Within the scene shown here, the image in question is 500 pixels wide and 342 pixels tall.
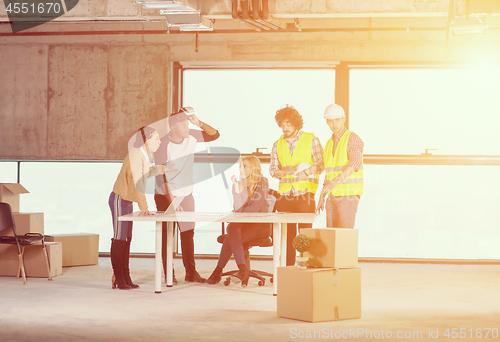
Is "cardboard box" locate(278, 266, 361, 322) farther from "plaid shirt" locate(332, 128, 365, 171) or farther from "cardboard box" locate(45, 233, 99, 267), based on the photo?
"cardboard box" locate(45, 233, 99, 267)

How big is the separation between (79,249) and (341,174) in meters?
3.34

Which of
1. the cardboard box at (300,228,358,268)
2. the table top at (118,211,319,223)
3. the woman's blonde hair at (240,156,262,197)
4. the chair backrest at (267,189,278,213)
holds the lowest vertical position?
the cardboard box at (300,228,358,268)

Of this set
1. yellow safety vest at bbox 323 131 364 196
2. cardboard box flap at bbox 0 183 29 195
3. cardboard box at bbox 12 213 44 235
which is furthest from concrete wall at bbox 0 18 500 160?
yellow safety vest at bbox 323 131 364 196

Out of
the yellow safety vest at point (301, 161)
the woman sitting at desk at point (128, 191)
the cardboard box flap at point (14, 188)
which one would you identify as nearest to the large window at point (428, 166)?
the yellow safety vest at point (301, 161)

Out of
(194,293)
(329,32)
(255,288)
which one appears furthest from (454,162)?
(194,293)

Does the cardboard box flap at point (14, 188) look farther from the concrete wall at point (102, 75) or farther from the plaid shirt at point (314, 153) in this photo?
the plaid shirt at point (314, 153)

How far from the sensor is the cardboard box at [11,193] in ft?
21.7

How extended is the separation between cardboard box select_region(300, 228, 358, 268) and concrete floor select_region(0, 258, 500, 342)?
40 cm

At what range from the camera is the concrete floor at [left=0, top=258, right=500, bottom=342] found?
3803 millimetres

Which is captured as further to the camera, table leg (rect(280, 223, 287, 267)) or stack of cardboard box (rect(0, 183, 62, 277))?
stack of cardboard box (rect(0, 183, 62, 277))

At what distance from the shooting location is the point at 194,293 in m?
5.30

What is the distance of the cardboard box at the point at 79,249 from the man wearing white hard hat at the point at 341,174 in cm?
298

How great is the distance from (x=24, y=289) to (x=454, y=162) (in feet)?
16.8

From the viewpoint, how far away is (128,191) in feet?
17.8
